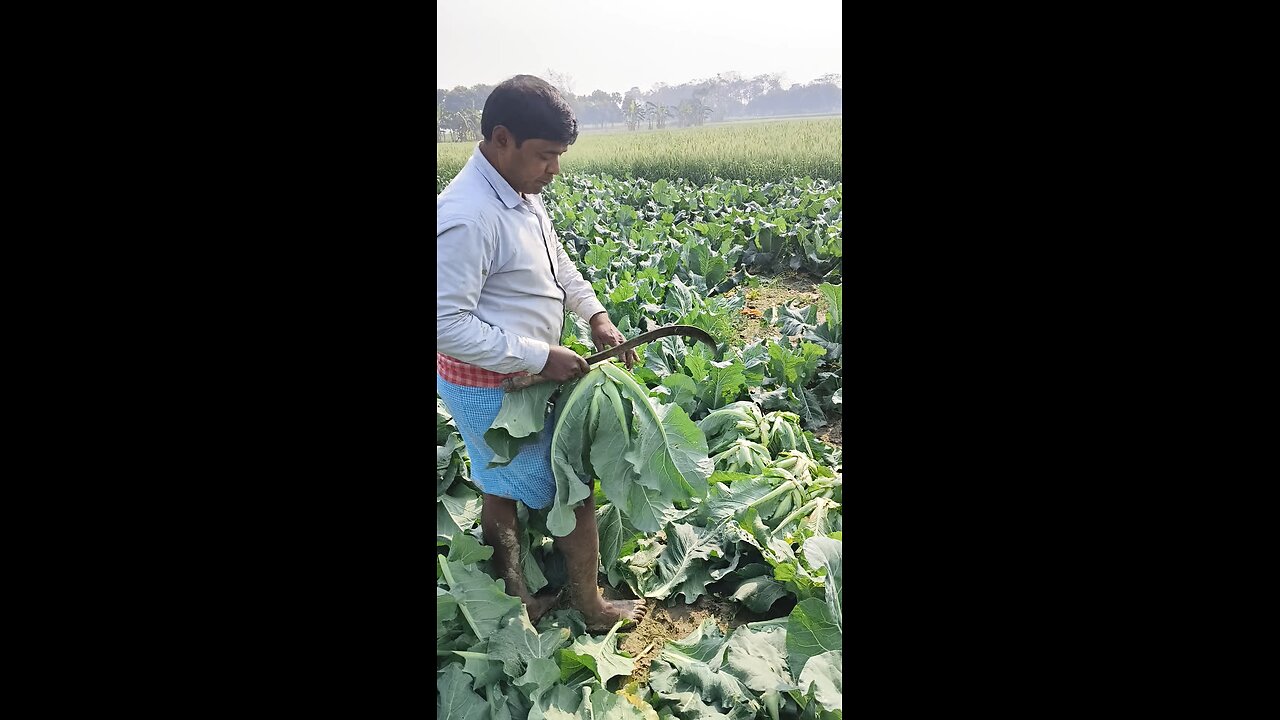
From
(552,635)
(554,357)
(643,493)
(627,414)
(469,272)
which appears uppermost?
(469,272)

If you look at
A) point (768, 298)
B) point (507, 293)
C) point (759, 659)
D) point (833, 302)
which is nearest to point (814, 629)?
point (759, 659)

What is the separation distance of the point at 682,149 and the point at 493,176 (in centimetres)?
104

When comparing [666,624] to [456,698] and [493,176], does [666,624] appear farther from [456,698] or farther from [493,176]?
[493,176]

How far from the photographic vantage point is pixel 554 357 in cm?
197

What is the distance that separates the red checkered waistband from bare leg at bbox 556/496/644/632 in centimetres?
40

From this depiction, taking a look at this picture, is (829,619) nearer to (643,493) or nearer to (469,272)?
(643,493)

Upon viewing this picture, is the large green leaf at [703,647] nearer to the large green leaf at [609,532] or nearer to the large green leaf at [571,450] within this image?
the large green leaf at [609,532]

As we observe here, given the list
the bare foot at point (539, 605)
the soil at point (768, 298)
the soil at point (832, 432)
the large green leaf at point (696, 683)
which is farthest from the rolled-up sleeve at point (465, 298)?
the soil at point (768, 298)

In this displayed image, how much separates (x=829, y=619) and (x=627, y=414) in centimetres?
66

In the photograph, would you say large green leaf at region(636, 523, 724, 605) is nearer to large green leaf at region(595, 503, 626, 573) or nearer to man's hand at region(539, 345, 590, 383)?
large green leaf at region(595, 503, 626, 573)

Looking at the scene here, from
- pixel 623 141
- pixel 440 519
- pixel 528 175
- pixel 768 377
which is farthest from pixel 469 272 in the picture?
pixel 768 377

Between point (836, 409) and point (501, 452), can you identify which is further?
point (836, 409)

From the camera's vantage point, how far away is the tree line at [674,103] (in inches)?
70.6

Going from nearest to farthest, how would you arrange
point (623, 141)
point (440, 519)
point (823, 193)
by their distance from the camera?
point (623, 141)
point (440, 519)
point (823, 193)
